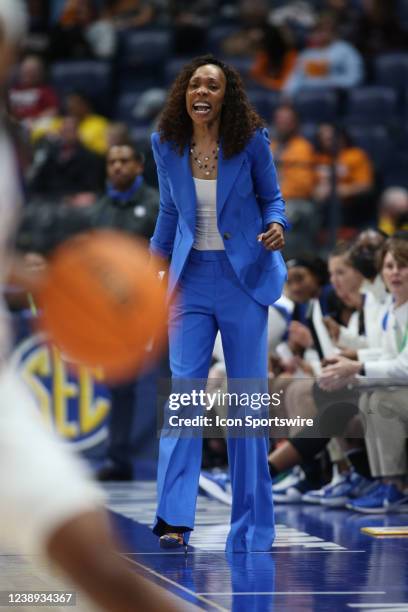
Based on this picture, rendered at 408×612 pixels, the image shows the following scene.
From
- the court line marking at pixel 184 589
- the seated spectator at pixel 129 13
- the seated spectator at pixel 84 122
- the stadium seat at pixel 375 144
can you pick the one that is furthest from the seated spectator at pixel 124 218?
the seated spectator at pixel 129 13

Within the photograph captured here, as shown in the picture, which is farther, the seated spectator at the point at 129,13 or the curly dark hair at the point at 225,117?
the seated spectator at the point at 129,13

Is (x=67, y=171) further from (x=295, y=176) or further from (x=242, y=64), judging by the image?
(x=242, y=64)

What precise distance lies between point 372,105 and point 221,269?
28.1 ft

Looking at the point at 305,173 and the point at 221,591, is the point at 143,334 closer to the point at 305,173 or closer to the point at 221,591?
the point at 221,591

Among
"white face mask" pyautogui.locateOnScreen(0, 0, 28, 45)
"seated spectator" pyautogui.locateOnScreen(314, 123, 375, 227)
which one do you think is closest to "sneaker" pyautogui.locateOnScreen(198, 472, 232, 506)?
"seated spectator" pyautogui.locateOnScreen(314, 123, 375, 227)

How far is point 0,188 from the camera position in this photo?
3.46 m

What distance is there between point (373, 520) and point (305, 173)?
5.45m

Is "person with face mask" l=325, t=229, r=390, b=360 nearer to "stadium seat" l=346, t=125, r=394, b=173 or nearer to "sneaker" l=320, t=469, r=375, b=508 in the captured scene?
"sneaker" l=320, t=469, r=375, b=508

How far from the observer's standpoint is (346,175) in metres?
13.5

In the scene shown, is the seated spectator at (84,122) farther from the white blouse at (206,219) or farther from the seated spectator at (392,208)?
the white blouse at (206,219)

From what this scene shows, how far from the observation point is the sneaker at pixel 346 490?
335 inches

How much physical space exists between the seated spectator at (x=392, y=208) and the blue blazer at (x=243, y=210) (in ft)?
17.2

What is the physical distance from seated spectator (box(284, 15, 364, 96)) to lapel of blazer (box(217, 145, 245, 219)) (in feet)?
28.6

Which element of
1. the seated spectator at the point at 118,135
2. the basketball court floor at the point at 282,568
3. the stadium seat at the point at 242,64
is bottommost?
the basketball court floor at the point at 282,568
